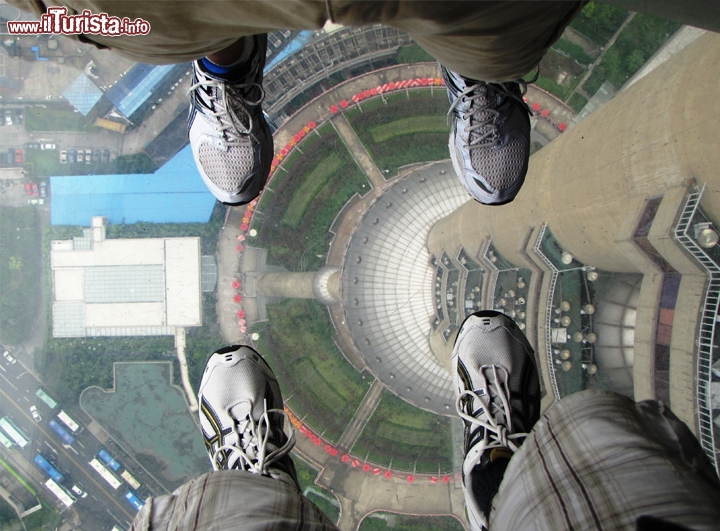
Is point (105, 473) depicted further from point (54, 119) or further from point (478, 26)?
point (478, 26)

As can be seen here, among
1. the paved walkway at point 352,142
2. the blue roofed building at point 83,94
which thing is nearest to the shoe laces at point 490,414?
the paved walkway at point 352,142

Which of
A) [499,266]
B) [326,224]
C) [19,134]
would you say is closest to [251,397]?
[499,266]

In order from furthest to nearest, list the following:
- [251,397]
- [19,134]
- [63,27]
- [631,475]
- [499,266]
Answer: [19,134] < [499,266] < [251,397] < [63,27] < [631,475]

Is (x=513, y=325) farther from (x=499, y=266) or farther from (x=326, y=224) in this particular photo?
(x=326, y=224)

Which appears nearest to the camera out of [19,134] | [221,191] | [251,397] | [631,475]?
[631,475]

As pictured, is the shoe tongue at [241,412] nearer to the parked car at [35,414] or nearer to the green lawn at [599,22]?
the parked car at [35,414]

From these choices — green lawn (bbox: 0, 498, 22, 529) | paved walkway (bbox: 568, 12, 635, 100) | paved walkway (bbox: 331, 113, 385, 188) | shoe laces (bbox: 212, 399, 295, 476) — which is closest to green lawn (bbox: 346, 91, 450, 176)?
paved walkway (bbox: 331, 113, 385, 188)
